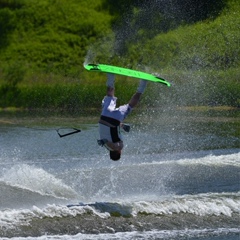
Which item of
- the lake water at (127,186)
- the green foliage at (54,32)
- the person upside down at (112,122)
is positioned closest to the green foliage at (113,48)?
the green foliage at (54,32)

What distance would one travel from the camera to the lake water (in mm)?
12844

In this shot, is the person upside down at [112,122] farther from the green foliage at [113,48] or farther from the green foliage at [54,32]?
the green foliage at [54,32]

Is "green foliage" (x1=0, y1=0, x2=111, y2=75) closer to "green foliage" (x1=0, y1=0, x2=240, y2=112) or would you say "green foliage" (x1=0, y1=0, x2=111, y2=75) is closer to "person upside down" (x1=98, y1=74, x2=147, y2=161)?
"green foliage" (x1=0, y1=0, x2=240, y2=112)

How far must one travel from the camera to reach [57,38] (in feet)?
152

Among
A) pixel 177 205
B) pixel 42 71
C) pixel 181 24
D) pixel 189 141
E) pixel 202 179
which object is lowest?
pixel 42 71

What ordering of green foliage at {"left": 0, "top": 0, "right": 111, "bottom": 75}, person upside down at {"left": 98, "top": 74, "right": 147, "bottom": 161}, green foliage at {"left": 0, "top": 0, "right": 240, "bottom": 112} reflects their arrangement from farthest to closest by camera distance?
green foliage at {"left": 0, "top": 0, "right": 111, "bottom": 75}
green foliage at {"left": 0, "top": 0, "right": 240, "bottom": 112}
person upside down at {"left": 98, "top": 74, "right": 147, "bottom": 161}

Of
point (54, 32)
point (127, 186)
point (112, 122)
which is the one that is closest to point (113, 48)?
point (54, 32)

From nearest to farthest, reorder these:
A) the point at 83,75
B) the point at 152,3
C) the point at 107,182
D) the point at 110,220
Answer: the point at 110,220
the point at 107,182
the point at 83,75
the point at 152,3

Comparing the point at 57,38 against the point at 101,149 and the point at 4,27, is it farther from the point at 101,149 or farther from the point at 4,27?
the point at 101,149

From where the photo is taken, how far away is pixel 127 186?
52.5 ft

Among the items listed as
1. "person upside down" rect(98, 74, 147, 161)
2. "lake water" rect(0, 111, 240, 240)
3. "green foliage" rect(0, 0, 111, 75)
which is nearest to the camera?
"lake water" rect(0, 111, 240, 240)

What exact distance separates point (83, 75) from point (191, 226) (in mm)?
28847

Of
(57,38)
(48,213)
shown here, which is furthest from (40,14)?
(48,213)

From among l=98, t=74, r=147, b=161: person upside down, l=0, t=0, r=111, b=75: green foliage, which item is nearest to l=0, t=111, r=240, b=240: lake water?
l=98, t=74, r=147, b=161: person upside down
